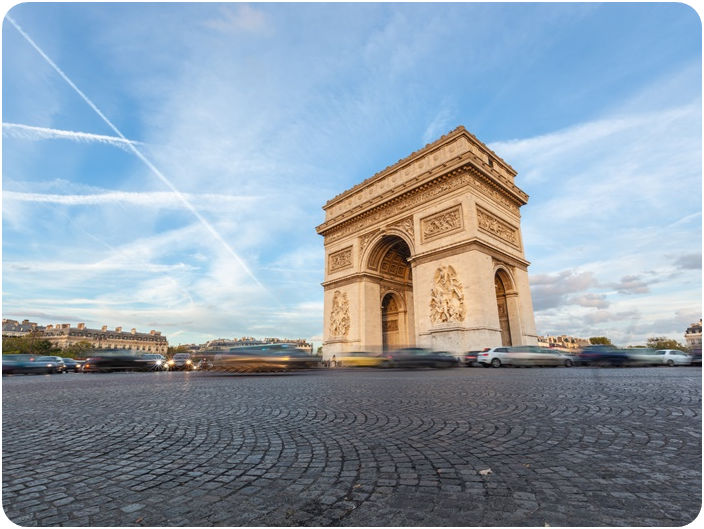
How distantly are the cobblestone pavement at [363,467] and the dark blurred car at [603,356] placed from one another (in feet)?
57.9

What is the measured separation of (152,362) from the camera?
2273cm

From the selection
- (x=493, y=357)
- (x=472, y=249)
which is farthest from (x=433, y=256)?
(x=493, y=357)

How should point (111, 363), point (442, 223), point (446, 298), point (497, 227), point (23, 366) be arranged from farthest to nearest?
point (497, 227) → point (442, 223) → point (446, 298) → point (111, 363) → point (23, 366)

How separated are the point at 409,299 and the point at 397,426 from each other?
2816cm

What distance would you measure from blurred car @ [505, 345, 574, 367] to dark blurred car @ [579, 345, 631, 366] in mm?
1984

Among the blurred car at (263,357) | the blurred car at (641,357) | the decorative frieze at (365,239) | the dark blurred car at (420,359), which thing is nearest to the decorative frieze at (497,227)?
the decorative frieze at (365,239)

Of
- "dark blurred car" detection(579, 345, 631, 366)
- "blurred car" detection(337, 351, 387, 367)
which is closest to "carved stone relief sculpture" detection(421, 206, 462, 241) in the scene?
"blurred car" detection(337, 351, 387, 367)

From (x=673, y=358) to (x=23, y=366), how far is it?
35941 millimetres

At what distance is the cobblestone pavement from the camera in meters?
1.90

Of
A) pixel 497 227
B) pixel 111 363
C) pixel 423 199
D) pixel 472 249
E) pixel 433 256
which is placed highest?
pixel 423 199

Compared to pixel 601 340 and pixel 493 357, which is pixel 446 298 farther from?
pixel 601 340

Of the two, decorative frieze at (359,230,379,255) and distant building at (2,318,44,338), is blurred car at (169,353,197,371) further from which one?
distant building at (2,318,44,338)

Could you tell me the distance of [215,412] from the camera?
520 centimetres

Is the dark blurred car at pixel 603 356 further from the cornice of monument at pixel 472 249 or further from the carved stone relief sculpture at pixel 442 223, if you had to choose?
the carved stone relief sculpture at pixel 442 223
